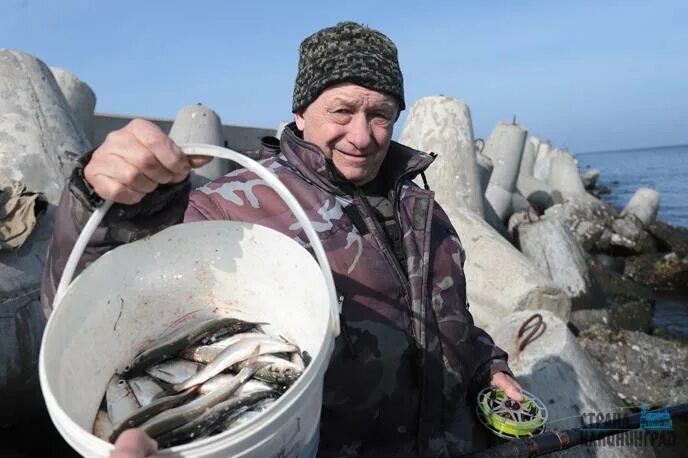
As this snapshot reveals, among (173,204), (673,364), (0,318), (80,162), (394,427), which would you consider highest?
(80,162)

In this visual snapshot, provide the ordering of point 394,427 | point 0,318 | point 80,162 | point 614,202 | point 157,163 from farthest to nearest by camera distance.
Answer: point 614,202, point 0,318, point 394,427, point 80,162, point 157,163

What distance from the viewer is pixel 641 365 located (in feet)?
19.1

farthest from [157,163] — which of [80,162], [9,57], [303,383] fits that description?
[9,57]

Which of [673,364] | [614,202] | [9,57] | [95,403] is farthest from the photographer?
[614,202]

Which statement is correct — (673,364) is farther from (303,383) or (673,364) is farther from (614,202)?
(614,202)

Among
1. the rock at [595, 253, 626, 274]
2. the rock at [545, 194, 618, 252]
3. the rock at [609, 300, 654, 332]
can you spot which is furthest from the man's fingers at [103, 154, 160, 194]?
the rock at [595, 253, 626, 274]

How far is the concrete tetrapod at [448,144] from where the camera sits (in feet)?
25.4

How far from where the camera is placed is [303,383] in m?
1.22

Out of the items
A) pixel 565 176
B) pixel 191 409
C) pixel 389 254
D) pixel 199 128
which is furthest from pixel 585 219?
pixel 191 409

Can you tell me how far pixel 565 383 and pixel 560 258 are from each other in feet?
15.2

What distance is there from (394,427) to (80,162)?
1.71m

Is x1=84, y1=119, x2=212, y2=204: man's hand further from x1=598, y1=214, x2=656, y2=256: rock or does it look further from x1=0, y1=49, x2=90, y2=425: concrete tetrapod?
x1=598, y1=214, x2=656, y2=256: rock

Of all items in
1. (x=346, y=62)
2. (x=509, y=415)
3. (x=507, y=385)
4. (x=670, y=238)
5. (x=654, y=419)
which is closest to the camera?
(x=346, y=62)

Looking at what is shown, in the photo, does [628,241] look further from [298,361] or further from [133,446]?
[133,446]
